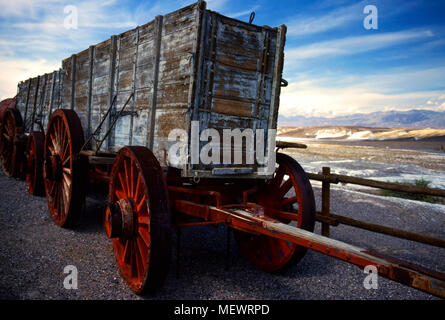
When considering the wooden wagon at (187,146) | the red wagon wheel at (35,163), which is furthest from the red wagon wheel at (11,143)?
the wooden wagon at (187,146)

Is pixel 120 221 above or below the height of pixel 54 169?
below

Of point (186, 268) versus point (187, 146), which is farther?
point (186, 268)

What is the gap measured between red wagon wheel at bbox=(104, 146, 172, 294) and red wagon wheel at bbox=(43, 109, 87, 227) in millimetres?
1213

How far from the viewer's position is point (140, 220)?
2922mm

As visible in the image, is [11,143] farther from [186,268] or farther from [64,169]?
[186,268]

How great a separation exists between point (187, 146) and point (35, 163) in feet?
14.4

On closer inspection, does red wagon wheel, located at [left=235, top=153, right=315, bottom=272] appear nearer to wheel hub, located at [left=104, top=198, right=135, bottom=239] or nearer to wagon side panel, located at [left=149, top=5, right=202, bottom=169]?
wagon side panel, located at [left=149, top=5, right=202, bottom=169]

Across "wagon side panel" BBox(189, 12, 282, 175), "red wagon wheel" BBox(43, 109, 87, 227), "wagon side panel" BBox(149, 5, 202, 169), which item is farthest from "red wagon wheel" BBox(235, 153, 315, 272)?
"red wagon wheel" BBox(43, 109, 87, 227)

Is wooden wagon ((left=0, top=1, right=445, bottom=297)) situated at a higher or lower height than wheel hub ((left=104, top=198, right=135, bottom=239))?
higher

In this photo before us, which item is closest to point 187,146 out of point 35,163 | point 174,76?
point 174,76

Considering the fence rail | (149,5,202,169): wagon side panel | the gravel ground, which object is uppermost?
(149,5,202,169): wagon side panel

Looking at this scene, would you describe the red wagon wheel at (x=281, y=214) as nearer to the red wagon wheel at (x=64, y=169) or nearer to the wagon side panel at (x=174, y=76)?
the wagon side panel at (x=174, y=76)

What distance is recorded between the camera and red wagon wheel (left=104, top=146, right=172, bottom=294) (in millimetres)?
2605
